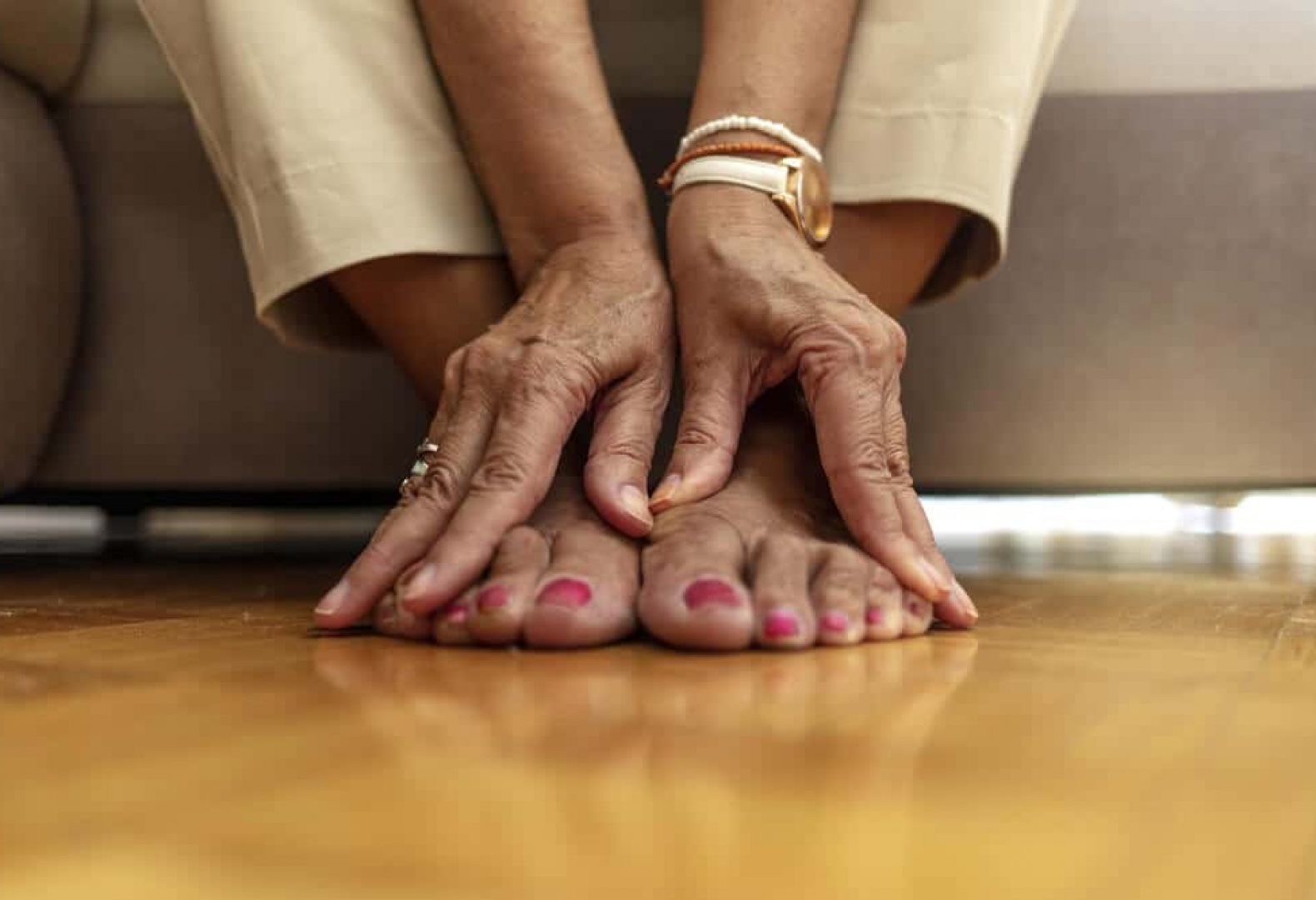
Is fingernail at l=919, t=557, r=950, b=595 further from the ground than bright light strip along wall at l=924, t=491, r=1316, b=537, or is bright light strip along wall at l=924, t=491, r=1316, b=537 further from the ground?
bright light strip along wall at l=924, t=491, r=1316, b=537

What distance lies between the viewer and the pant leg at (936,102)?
0.78 metres

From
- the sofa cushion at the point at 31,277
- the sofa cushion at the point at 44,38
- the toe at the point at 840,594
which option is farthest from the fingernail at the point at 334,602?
the sofa cushion at the point at 44,38

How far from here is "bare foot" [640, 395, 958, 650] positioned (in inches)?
21.3

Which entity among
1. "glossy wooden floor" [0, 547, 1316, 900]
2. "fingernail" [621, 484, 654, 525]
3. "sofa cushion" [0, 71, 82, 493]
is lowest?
"glossy wooden floor" [0, 547, 1316, 900]

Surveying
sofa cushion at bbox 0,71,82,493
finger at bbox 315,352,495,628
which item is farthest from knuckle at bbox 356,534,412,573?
sofa cushion at bbox 0,71,82,493

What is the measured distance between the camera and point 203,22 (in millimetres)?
814

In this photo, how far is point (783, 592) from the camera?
1.84 feet

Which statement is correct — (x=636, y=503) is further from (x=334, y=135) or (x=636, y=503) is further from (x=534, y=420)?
(x=334, y=135)

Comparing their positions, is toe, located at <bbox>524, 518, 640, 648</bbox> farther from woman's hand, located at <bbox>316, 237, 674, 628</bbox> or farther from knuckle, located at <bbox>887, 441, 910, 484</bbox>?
knuckle, located at <bbox>887, 441, 910, 484</bbox>

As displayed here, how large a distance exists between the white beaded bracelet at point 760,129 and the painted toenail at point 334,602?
331 millimetres

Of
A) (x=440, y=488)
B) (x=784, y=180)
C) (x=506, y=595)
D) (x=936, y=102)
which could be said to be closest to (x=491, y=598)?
(x=506, y=595)

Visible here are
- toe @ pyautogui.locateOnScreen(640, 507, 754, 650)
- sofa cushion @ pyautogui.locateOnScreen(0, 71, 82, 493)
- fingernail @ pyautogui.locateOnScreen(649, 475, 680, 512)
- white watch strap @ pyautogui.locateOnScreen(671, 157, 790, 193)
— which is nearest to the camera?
toe @ pyautogui.locateOnScreen(640, 507, 754, 650)

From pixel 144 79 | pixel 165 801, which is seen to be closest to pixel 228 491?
pixel 144 79

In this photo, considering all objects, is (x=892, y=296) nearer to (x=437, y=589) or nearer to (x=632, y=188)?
(x=632, y=188)
